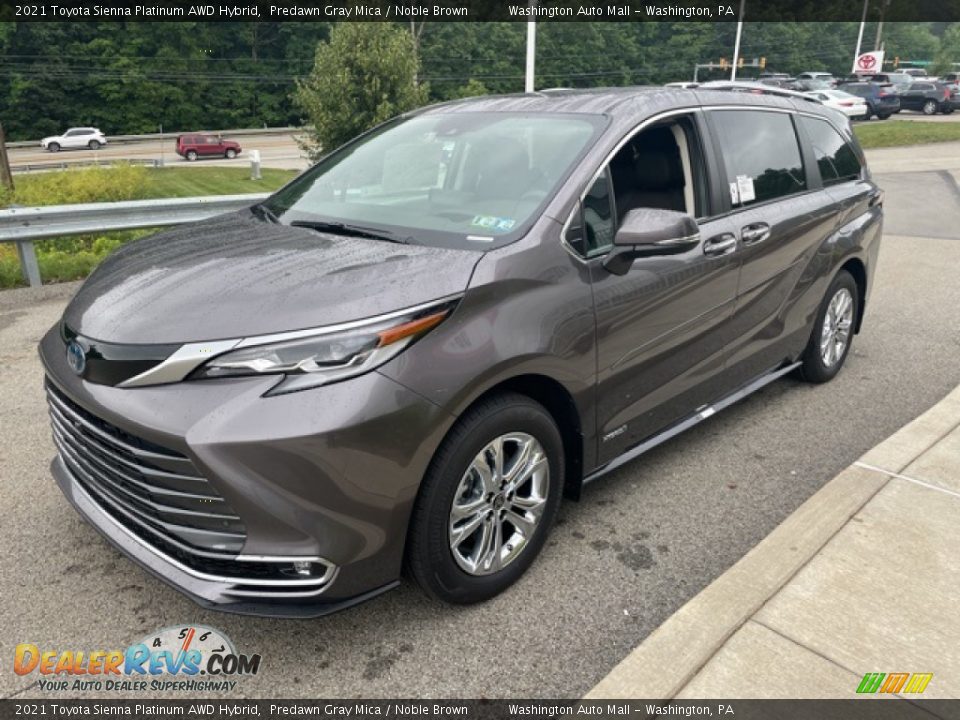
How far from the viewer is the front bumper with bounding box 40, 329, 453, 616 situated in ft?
7.05

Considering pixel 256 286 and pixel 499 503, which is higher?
pixel 256 286

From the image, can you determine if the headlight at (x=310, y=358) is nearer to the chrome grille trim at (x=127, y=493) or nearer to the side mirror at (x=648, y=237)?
the chrome grille trim at (x=127, y=493)

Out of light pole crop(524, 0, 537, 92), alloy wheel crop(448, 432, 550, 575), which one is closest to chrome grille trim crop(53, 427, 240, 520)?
alloy wheel crop(448, 432, 550, 575)

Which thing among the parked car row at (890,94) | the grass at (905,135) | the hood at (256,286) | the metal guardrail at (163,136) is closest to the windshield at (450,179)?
the hood at (256,286)

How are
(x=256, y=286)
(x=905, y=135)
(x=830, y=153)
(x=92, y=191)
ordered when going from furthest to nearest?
(x=905, y=135) < (x=92, y=191) < (x=830, y=153) < (x=256, y=286)

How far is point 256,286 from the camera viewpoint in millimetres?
2475

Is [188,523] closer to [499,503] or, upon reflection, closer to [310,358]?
[310,358]

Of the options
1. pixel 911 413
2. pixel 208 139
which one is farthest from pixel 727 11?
pixel 911 413

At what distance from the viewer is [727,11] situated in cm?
7431

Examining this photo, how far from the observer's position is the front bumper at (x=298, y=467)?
2.15 meters

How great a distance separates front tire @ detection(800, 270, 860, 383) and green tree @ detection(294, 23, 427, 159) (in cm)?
1130
